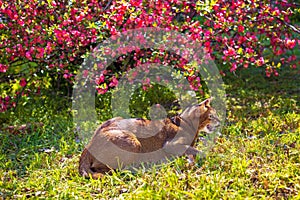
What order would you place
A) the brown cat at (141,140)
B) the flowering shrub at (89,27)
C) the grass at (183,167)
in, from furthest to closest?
1. the flowering shrub at (89,27)
2. the brown cat at (141,140)
3. the grass at (183,167)

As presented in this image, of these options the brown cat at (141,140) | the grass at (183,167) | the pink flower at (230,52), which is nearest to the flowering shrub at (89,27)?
the pink flower at (230,52)

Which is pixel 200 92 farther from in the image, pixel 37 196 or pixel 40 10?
pixel 37 196

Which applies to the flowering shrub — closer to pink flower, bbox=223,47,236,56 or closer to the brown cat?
pink flower, bbox=223,47,236,56

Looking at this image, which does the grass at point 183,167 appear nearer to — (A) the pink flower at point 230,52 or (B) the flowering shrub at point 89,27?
(B) the flowering shrub at point 89,27

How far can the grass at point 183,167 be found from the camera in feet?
12.5

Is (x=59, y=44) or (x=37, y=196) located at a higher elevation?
(x=59, y=44)

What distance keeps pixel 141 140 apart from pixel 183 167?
491 mm

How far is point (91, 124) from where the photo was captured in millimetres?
5809

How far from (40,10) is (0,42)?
2.17ft

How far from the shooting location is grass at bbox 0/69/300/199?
3.82m

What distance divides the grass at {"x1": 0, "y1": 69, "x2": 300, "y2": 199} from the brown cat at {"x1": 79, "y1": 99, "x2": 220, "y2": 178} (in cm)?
13

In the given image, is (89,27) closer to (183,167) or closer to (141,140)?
(141,140)

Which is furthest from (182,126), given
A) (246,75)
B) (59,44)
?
(246,75)

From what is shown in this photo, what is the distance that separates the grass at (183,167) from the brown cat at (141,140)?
13 centimetres
